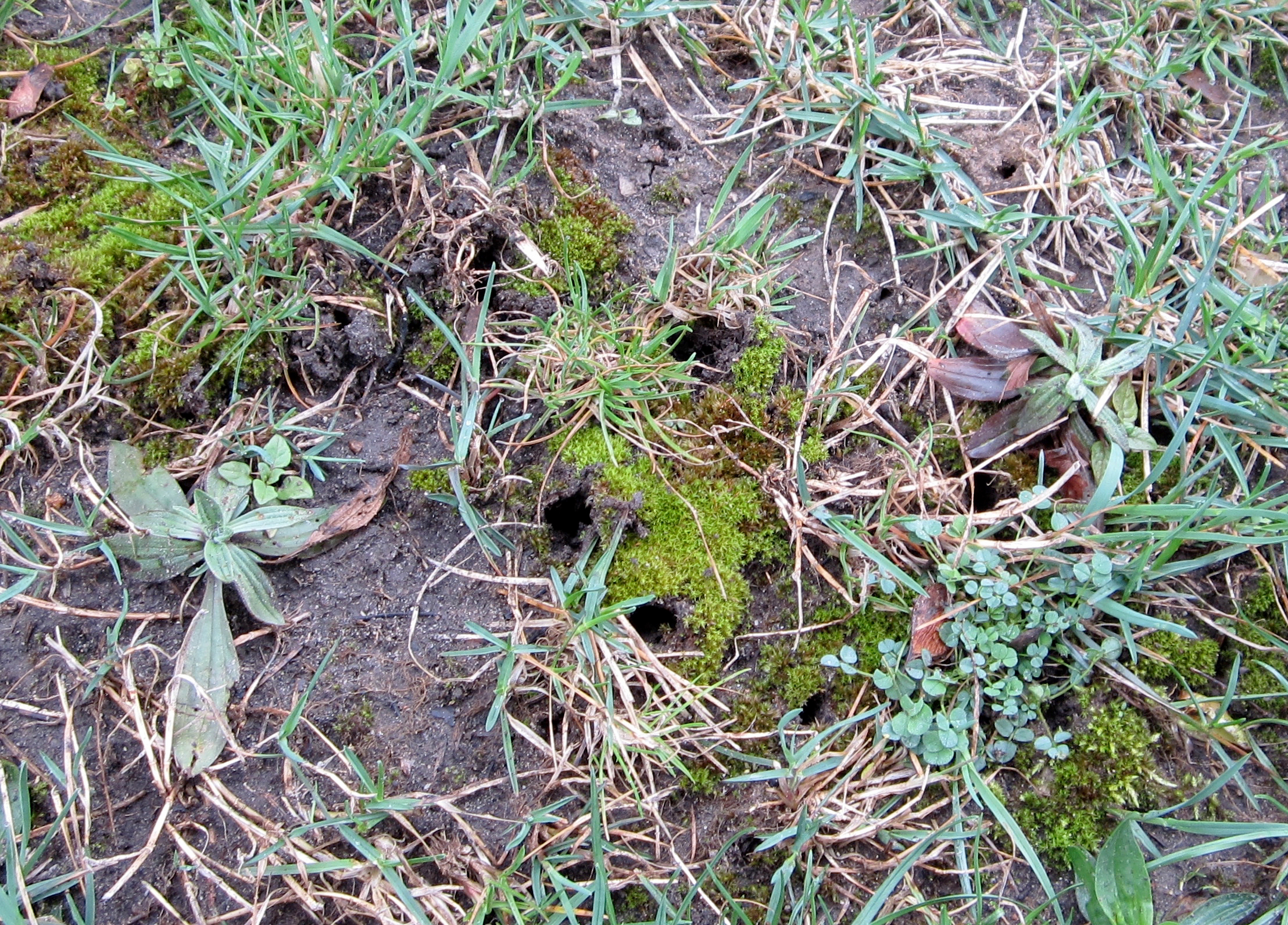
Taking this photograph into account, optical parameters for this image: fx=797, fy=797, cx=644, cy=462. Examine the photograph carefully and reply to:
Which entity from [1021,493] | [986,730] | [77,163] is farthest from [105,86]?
[986,730]

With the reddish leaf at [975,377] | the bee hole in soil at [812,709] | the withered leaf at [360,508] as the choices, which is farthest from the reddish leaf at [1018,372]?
the withered leaf at [360,508]

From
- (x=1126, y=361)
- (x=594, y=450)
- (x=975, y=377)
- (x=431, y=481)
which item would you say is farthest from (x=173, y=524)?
(x=1126, y=361)

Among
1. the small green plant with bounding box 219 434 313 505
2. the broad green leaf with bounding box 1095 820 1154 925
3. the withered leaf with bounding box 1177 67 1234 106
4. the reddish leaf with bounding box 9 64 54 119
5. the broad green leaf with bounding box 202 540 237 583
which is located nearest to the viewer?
the broad green leaf with bounding box 1095 820 1154 925

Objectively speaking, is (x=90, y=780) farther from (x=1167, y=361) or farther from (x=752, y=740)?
(x=1167, y=361)

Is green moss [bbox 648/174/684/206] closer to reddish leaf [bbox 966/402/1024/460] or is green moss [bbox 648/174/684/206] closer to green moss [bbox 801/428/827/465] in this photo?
green moss [bbox 801/428/827/465]

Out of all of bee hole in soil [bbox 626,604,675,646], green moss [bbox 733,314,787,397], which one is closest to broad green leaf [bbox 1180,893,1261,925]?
bee hole in soil [bbox 626,604,675,646]

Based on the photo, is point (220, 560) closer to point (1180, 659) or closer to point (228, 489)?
point (228, 489)
